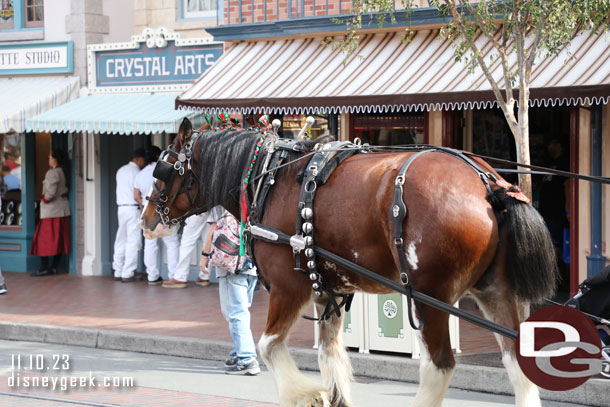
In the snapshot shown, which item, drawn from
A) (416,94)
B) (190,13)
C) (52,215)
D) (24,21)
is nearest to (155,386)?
(416,94)

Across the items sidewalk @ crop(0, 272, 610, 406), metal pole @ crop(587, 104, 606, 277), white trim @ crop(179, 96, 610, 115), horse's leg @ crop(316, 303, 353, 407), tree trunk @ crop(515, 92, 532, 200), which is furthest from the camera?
metal pole @ crop(587, 104, 606, 277)

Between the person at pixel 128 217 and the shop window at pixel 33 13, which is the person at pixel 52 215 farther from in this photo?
the shop window at pixel 33 13

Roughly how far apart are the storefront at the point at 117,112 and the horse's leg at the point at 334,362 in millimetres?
7600

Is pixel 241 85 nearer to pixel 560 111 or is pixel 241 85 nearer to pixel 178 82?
pixel 178 82

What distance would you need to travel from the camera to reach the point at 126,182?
14.5 m

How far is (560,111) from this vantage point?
13.0 metres

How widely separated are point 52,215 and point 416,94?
7006 millimetres

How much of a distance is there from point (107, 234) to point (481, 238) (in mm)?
11384

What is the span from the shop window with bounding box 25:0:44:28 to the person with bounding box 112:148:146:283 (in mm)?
3235

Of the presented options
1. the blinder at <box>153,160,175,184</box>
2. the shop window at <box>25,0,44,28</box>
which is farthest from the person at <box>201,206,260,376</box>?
the shop window at <box>25,0,44,28</box>

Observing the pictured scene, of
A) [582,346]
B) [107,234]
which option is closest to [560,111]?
[107,234]

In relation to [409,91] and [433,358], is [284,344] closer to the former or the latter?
[433,358]

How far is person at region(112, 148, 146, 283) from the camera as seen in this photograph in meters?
14.6

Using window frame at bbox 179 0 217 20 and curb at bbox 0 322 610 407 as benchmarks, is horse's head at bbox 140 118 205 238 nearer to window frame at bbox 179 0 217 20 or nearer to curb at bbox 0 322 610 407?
curb at bbox 0 322 610 407
